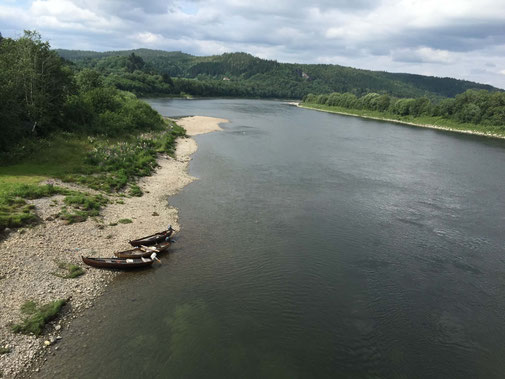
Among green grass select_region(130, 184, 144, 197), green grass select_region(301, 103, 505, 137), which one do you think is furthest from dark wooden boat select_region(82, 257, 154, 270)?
green grass select_region(301, 103, 505, 137)

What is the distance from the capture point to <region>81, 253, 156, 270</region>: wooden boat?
23453 millimetres

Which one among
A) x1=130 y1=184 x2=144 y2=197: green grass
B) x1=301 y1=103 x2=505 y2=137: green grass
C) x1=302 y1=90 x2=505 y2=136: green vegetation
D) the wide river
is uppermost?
x1=302 y1=90 x2=505 y2=136: green vegetation

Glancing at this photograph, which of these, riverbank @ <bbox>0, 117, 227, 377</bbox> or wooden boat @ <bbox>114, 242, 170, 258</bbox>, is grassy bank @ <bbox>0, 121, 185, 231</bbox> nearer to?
riverbank @ <bbox>0, 117, 227, 377</bbox>

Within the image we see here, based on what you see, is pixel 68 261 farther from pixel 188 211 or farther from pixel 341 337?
pixel 341 337

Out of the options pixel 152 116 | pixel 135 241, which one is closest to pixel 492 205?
pixel 135 241

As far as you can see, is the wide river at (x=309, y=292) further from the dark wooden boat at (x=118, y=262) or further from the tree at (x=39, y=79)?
the tree at (x=39, y=79)

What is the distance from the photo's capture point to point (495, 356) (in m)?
19.1

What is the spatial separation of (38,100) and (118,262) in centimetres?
3219

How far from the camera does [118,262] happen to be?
23.8m

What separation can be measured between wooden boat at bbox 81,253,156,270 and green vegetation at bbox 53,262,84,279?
74 cm

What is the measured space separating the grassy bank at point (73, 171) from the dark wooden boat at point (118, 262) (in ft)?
20.9

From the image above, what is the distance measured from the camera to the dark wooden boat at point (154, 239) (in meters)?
26.7

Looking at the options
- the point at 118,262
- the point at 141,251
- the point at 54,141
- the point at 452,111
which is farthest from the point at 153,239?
the point at 452,111

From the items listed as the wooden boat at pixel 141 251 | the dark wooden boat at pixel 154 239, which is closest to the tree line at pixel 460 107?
the dark wooden boat at pixel 154 239
